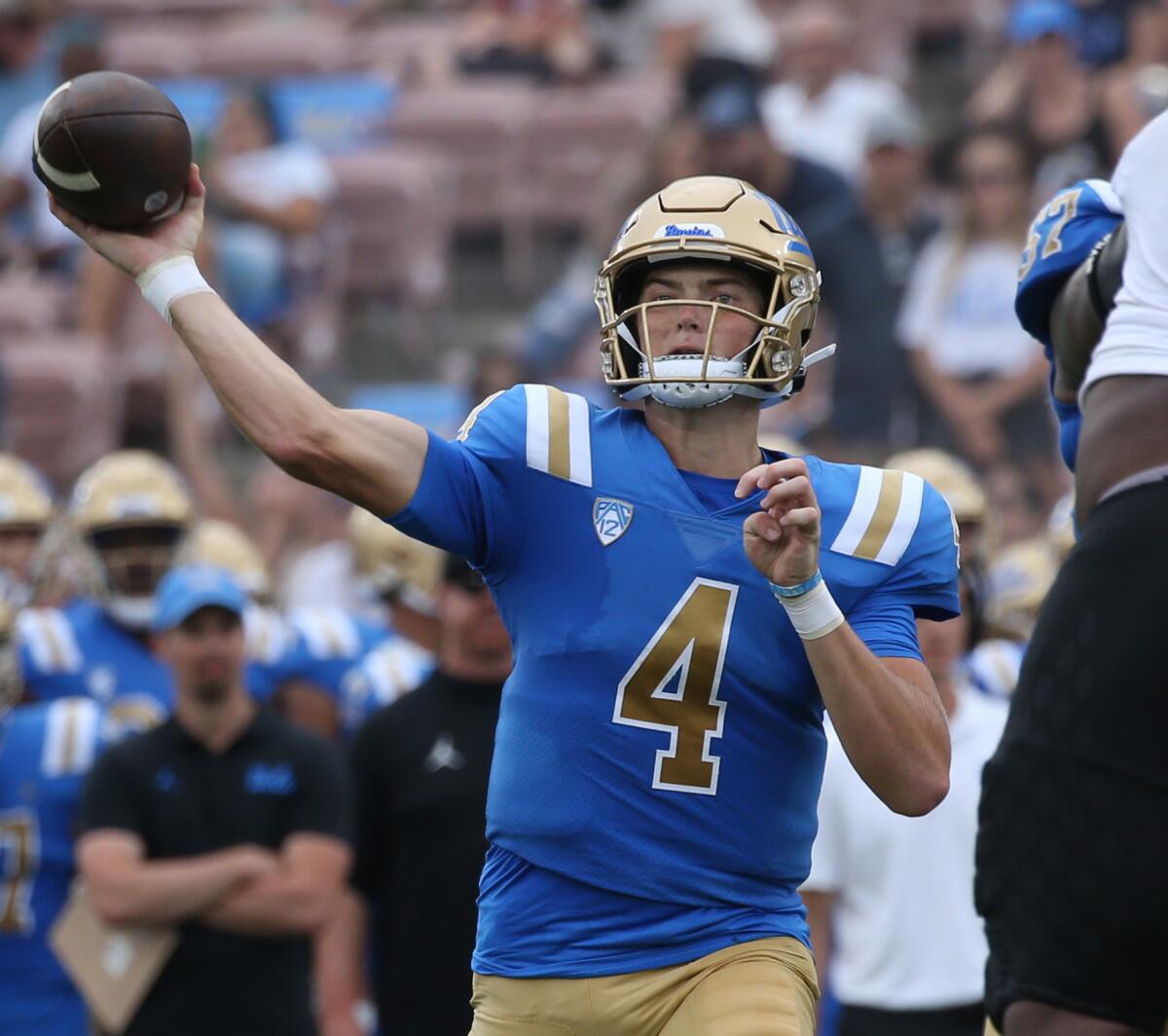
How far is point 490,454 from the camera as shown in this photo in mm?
3938

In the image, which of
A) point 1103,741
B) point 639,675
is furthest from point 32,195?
point 1103,741

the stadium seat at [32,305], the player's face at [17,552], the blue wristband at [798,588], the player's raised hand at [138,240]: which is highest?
the stadium seat at [32,305]

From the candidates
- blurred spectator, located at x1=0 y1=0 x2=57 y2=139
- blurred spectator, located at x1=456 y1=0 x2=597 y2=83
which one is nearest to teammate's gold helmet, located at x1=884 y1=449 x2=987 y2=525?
blurred spectator, located at x1=456 y1=0 x2=597 y2=83

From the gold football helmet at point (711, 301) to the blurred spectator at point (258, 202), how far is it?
7563 mm

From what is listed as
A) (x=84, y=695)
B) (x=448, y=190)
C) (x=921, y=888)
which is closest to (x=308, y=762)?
(x=84, y=695)

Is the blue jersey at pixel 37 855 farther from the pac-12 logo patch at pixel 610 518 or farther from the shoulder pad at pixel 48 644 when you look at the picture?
the pac-12 logo patch at pixel 610 518

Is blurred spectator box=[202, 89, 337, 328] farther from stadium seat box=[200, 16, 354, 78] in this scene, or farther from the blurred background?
→ stadium seat box=[200, 16, 354, 78]

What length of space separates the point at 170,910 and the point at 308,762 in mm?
562

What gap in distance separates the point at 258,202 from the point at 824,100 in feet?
10.1

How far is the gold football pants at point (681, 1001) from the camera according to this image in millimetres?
3807

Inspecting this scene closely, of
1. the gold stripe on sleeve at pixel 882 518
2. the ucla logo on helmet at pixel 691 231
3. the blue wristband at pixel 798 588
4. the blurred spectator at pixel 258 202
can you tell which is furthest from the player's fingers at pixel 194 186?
the blurred spectator at pixel 258 202

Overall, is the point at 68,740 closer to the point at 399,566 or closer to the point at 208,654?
the point at 208,654

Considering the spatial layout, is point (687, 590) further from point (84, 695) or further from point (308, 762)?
point (84, 695)

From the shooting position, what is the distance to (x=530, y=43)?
45.9 ft
